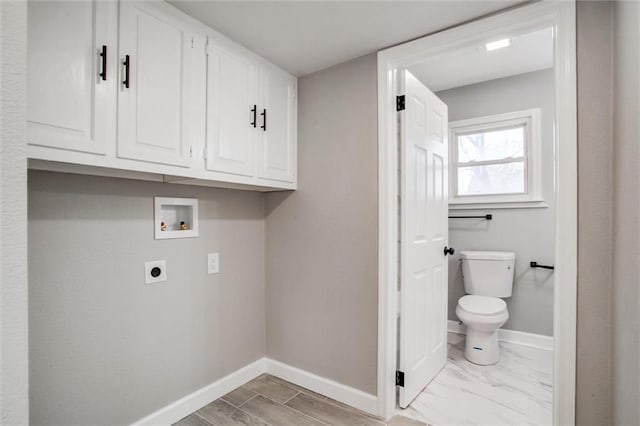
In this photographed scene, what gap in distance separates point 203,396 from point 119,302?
86 centimetres

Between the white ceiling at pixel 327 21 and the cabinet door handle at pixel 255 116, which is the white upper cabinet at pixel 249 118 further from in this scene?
the white ceiling at pixel 327 21

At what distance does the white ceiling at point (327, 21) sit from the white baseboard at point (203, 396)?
2.17m

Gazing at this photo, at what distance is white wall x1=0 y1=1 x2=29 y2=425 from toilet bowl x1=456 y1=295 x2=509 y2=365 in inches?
105

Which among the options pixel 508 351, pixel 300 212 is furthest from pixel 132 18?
pixel 508 351

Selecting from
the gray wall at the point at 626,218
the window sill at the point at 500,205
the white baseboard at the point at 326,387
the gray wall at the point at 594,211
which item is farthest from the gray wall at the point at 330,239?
the window sill at the point at 500,205

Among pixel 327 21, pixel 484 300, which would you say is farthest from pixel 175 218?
pixel 484 300

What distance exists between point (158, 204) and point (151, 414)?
1166 millimetres

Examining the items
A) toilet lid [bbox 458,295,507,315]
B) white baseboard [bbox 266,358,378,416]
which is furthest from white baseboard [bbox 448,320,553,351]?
white baseboard [bbox 266,358,378,416]

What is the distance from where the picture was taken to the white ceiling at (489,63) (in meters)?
2.33

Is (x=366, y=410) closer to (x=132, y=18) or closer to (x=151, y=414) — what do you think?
(x=151, y=414)

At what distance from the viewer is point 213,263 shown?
2.14 meters

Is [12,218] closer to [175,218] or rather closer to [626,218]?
[175,218]

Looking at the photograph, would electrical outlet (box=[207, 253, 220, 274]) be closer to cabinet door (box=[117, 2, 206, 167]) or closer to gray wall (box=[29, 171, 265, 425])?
gray wall (box=[29, 171, 265, 425])

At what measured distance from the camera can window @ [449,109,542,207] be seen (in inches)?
113
